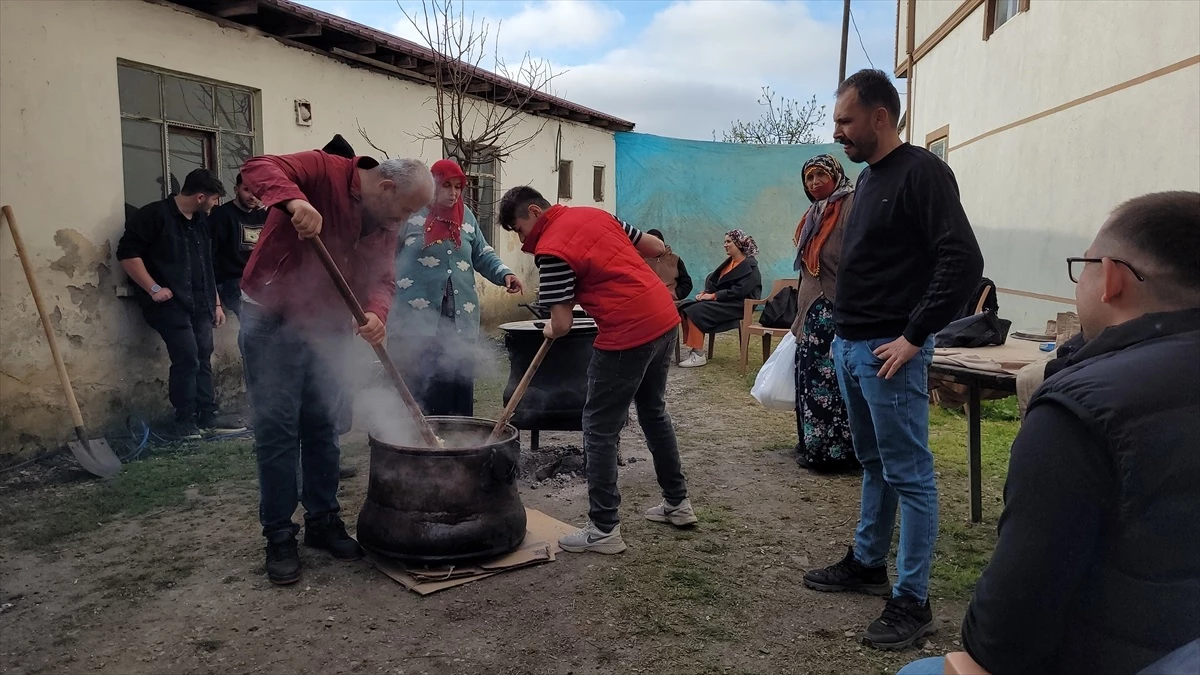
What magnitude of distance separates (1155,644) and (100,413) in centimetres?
617

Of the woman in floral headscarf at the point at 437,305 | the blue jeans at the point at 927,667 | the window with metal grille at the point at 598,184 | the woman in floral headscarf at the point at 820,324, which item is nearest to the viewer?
the blue jeans at the point at 927,667

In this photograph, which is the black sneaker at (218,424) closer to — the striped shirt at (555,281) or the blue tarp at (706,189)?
the striped shirt at (555,281)

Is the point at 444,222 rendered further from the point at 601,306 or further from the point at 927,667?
the point at 927,667

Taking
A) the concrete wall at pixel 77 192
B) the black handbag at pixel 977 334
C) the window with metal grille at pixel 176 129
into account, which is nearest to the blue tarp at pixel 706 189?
the window with metal grille at pixel 176 129

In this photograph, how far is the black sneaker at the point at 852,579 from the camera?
3293 mm

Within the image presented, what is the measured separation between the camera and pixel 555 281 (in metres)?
3.42

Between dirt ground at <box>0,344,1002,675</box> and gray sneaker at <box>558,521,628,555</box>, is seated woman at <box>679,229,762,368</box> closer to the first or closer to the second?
dirt ground at <box>0,344,1002,675</box>

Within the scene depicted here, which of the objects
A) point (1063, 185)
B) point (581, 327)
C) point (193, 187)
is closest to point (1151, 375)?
Answer: point (581, 327)

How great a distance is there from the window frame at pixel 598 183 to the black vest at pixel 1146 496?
12.7 m

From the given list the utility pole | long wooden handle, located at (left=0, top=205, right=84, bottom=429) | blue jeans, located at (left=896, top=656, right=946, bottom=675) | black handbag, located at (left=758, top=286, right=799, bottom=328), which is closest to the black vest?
blue jeans, located at (left=896, top=656, right=946, bottom=675)

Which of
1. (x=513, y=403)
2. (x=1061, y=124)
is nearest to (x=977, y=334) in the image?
(x=513, y=403)

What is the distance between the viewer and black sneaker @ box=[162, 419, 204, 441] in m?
5.73

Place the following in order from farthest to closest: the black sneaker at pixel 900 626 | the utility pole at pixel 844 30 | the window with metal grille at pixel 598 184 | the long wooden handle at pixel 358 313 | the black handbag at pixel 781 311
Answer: the utility pole at pixel 844 30
the window with metal grille at pixel 598 184
the black handbag at pixel 781 311
the long wooden handle at pixel 358 313
the black sneaker at pixel 900 626

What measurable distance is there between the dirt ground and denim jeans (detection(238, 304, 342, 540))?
353 millimetres
